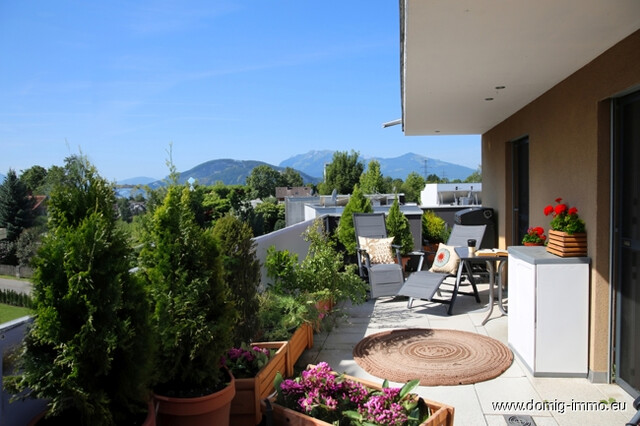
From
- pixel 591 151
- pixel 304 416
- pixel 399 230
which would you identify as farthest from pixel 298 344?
pixel 399 230

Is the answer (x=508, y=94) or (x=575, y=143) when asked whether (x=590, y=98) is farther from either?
(x=508, y=94)

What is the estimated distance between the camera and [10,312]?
2.05 m

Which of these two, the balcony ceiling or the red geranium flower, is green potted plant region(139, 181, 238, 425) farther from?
the red geranium flower

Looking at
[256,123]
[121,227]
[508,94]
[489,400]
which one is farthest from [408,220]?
[256,123]

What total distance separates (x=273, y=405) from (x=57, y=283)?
1.32 m

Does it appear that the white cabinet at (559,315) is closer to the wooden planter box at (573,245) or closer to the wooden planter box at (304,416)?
the wooden planter box at (573,245)

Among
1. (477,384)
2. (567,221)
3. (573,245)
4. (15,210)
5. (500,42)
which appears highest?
(500,42)

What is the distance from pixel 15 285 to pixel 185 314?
0.76 m

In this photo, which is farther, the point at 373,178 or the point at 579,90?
the point at 373,178

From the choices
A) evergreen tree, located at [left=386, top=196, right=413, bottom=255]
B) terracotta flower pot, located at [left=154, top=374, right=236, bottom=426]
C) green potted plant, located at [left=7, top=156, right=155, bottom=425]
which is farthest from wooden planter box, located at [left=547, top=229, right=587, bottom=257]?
evergreen tree, located at [left=386, top=196, right=413, bottom=255]

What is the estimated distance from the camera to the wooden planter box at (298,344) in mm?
3544

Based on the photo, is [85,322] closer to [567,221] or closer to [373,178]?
[567,221]

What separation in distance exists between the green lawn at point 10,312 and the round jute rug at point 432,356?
8.48ft

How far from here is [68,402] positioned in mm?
1724
